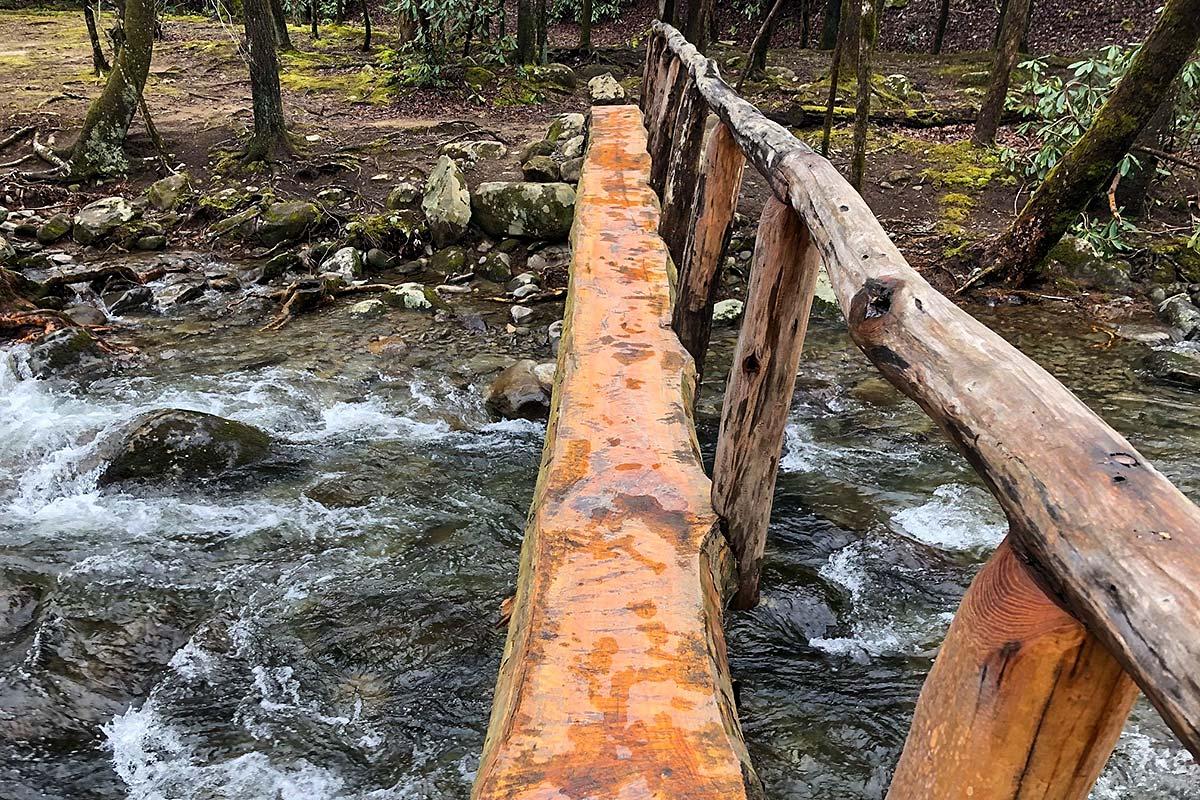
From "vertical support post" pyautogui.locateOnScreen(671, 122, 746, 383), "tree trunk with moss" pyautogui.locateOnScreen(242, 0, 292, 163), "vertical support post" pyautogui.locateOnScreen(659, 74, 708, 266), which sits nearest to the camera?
"vertical support post" pyautogui.locateOnScreen(671, 122, 746, 383)

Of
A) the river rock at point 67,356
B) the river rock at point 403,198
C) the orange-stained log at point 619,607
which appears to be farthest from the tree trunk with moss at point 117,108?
the orange-stained log at point 619,607

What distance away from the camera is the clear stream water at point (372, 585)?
127 inches

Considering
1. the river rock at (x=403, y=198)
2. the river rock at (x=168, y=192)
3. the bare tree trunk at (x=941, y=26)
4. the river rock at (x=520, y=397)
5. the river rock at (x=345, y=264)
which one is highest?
the bare tree trunk at (x=941, y=26)

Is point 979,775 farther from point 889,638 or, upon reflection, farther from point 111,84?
point 111,84

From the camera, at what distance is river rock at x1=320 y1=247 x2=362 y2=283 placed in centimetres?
828

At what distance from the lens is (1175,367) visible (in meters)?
6.28

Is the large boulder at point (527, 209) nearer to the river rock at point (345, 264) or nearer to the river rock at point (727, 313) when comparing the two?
the river rock at point (345, 264)

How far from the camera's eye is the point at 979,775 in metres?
1.28

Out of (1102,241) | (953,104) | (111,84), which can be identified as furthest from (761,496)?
(953,104)

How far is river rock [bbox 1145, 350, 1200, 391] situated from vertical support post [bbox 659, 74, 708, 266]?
12.4 feet

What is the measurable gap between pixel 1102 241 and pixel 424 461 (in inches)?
253

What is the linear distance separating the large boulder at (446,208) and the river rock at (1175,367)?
20.8 ft

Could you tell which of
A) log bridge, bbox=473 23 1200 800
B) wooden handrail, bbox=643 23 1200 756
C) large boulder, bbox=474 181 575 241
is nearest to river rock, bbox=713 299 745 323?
large boulder, bbox=474 181 575 241

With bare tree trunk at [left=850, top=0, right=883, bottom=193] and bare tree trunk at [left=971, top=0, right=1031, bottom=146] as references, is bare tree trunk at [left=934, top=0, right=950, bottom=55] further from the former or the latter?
bare tree trunk at [left=850, top=0, right=883, bottom=193]
